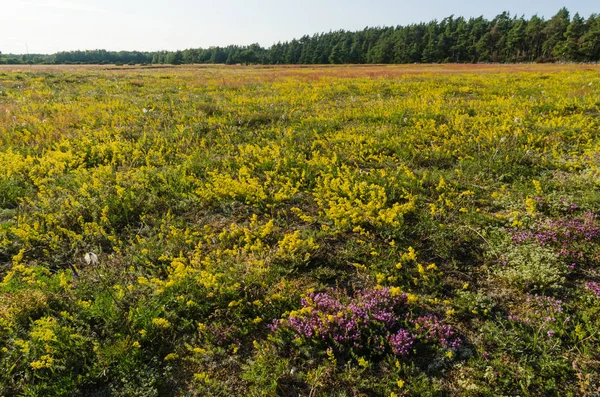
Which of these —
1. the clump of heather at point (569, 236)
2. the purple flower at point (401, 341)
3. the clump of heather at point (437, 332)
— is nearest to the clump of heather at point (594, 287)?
the clump of heather at point (569, 236)

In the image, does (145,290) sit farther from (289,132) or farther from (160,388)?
(289,132)

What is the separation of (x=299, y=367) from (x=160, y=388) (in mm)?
1461

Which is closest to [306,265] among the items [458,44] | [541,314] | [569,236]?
[541,314]

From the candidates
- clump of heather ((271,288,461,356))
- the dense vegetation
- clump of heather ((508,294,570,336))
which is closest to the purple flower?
clump of heather ((271,288,461,356))

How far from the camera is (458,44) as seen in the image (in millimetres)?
104188

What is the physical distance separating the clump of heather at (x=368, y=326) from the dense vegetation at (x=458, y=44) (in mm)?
109616

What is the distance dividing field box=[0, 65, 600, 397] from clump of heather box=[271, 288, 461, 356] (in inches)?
1.0

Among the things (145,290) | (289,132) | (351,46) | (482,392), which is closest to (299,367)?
(482,392)

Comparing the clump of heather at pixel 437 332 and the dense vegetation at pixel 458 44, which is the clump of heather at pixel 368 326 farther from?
the dense vegetation at pixel 458 44

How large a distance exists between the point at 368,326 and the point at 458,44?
122m

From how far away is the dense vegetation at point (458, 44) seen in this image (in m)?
86.4

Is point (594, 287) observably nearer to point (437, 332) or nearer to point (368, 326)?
point (437, 332)

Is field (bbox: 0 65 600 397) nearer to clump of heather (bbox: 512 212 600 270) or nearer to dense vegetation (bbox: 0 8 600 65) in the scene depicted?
clump of heather (bbox: 512 212 600 270)

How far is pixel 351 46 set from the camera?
12438 centimetres
